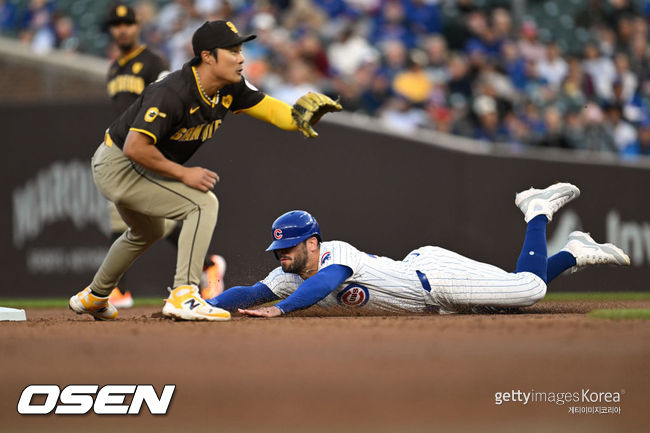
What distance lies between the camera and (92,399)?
11.6ft

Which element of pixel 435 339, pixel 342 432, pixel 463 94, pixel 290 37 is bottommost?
pixel 342 432

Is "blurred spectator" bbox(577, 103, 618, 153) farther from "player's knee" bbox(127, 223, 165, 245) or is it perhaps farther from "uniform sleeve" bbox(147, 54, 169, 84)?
"player's knee" bbox(127, 223, 165, 245)

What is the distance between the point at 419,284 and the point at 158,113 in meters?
1.62

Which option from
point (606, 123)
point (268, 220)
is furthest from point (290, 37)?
point (606, 123)

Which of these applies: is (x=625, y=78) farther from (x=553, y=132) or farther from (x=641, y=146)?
(x=553, y=132)

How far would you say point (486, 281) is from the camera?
513cm

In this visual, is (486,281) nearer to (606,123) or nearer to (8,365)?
(8,365)

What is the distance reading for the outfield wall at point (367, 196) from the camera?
9.47 metres

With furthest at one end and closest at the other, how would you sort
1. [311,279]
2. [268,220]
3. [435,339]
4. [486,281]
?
[268,220]
[486,281]
[311,279]
[435,339]

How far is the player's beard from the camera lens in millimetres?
5039

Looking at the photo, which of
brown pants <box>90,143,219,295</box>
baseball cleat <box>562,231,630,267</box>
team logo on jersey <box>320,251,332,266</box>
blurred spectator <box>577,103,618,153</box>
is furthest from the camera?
blurred spectator <box>577,103,618,153</box>

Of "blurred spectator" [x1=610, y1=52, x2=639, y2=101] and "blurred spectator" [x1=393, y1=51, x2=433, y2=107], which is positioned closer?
"blurred spectator" [x1=393, y1=51, x2=433, y2=107]

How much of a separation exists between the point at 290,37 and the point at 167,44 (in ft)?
5.20

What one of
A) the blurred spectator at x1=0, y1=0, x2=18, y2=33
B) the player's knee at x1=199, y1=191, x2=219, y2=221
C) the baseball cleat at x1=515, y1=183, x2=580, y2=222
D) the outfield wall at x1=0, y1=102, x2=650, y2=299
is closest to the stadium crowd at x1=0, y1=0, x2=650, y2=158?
the blurred spectator at x1=0, y1=0, x2=18, y2=33
